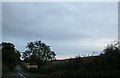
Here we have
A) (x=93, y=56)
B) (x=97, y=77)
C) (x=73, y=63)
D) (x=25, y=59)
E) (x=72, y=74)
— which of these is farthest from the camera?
(x=25, y=59)

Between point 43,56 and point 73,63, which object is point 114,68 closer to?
point 73,63

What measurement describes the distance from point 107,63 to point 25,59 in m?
108

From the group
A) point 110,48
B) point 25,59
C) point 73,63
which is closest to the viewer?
point 110,48

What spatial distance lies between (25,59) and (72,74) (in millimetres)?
103196

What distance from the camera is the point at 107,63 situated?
31750mm

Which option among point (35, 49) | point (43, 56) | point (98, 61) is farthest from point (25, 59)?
point (98, 61)

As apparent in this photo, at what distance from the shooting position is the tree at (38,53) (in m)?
118

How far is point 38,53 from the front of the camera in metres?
126

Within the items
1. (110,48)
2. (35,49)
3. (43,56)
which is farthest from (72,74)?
(35,49)

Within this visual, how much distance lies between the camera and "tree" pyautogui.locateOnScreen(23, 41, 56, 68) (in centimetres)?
11804

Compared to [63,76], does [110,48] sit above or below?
above

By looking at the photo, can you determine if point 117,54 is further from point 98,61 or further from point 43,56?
point 43,56

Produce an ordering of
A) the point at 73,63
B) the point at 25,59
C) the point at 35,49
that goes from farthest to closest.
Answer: the point at 25,59
the point at 35,49
the point at 73,63

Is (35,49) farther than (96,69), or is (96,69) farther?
(35,49)
